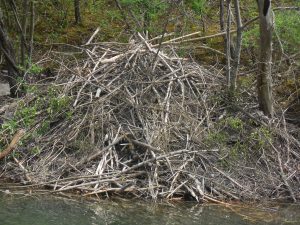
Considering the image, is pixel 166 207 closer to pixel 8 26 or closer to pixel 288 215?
pixel 288 215

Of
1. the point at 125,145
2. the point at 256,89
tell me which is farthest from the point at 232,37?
the point at 125,145

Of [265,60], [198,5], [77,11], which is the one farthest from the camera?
[77,11]

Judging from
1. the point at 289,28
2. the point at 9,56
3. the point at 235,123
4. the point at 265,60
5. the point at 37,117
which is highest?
the point at 289,28

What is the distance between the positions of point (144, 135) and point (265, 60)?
2.30 metres

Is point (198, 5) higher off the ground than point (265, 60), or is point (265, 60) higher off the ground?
point (198, 5)

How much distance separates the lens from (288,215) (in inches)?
275

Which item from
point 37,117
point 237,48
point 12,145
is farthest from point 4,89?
point 237,48

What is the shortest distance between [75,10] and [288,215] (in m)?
8.22

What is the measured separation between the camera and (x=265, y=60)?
880 cm

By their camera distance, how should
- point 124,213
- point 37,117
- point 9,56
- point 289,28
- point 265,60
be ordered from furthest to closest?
point 9,56, point 289,28, point 265,60, point 37,117, point 124,213

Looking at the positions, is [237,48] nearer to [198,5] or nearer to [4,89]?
[198,5]

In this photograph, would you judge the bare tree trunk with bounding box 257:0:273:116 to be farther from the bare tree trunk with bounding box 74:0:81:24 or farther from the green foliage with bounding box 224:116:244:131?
the bare tree trunk with bounding box 74:0:81:24

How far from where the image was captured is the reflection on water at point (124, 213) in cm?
620

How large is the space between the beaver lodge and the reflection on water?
342mm
